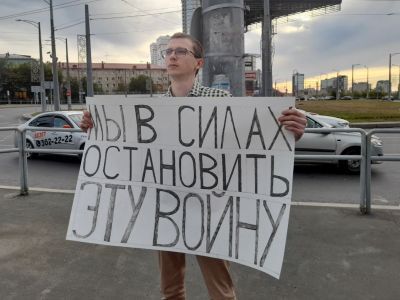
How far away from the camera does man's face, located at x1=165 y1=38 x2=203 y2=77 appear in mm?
2457

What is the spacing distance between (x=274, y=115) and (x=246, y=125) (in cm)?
17

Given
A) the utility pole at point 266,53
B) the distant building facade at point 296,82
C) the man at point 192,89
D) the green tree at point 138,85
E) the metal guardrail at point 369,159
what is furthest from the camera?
the green tree at point 138,85

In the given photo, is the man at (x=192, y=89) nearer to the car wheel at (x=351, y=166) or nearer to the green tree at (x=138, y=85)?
the car wheel at (x=351, y=166)

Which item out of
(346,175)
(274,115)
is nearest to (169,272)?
(274,115)

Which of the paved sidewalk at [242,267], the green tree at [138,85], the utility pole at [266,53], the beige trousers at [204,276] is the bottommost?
the paved sidewalk at [242,267]

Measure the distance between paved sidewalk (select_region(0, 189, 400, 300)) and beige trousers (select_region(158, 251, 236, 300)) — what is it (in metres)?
0.49

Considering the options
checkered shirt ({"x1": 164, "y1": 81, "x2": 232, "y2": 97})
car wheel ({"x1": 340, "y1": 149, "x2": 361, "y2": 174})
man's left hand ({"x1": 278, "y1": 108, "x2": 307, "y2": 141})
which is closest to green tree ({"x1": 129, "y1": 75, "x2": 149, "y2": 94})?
car wheel ({"x1": 340, "y1": 149, "x2": 361, "y2": 174})

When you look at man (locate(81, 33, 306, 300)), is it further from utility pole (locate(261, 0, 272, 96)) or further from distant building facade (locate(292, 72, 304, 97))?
utility pole (locate(261, 0, 272, 96))

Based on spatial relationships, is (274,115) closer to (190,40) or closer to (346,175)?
(190,40)

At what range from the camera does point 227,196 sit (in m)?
2.45

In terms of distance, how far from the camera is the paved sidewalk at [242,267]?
3.17m

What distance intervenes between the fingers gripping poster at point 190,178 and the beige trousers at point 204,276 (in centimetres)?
12

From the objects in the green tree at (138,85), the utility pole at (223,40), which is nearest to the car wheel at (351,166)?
the utility pole at (223,40)

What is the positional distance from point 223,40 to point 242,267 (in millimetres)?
1936
